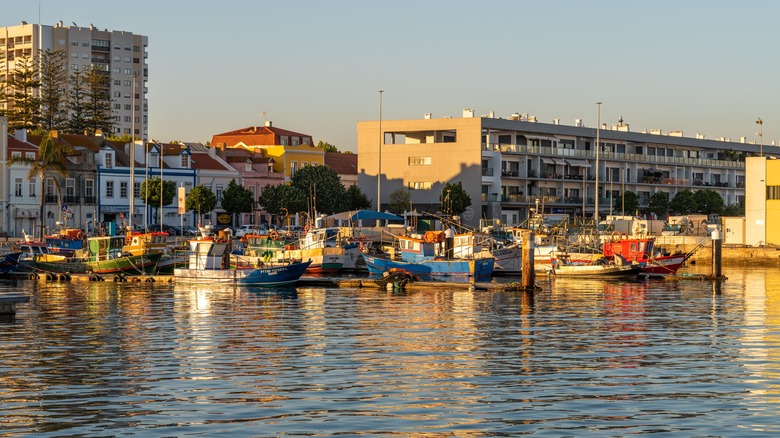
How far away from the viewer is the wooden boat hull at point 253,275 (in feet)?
204

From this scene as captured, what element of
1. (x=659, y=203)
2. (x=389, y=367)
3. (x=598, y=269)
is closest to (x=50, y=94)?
(x=659, y=203)

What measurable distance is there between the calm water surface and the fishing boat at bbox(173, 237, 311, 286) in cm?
769

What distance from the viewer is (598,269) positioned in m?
72.4

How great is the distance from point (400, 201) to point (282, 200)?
1335 centimetres

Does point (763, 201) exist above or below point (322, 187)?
below

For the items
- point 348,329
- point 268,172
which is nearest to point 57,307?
point 348,329

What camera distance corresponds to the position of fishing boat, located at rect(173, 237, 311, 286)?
204 feet

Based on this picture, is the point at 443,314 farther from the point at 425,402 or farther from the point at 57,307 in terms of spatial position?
the point at 425,402

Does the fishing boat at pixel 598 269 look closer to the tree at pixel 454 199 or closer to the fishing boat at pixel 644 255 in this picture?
the fishing boat at pixel 644 255

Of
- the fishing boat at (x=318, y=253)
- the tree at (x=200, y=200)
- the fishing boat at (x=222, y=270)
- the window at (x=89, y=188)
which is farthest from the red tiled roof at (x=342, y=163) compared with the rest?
the fishing boat at (x=222, y=270)

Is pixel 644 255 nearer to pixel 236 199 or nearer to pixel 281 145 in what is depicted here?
pixel 236 199

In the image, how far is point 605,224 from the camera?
332 ft

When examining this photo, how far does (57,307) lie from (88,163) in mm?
63653

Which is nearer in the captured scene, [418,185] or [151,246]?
[151,246]
